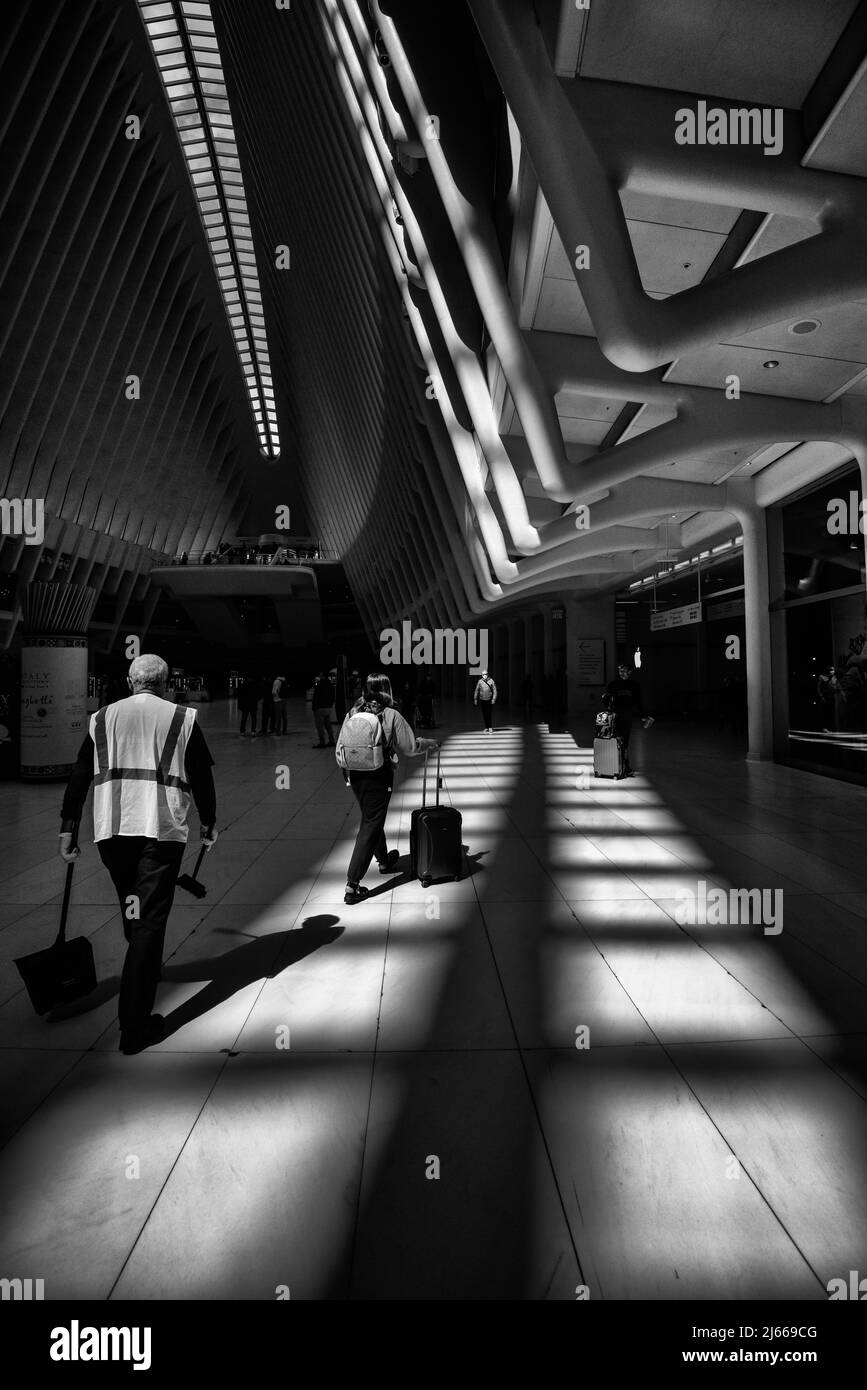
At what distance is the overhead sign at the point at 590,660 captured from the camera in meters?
24.3

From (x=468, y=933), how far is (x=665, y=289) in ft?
24.6

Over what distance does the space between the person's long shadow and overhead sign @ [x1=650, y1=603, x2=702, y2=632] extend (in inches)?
548

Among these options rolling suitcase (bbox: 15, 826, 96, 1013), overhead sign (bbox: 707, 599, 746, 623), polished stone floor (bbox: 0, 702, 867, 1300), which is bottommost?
polished stone floor (bbox: 0, 702, 867, 1300)

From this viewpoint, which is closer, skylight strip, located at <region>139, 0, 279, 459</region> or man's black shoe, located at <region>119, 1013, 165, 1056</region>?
man's black shoe, located at <region>119, 1013, 165, 1056</region>

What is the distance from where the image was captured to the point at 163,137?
27781 mm

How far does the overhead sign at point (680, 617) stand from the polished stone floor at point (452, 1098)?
461 inches

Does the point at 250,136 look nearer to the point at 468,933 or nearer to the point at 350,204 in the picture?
the point at 350,204

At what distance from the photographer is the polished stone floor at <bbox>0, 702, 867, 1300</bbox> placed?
71.2 inches

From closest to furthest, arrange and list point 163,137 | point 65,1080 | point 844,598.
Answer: point 65,1080 → point 844,598 → point 163,137

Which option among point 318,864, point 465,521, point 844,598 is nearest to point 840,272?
point 844,598
